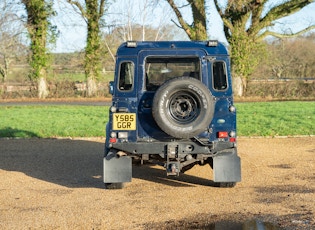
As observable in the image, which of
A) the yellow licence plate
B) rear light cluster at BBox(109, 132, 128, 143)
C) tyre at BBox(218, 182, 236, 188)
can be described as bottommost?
tyre at BBox(218, 182, 236, 188)

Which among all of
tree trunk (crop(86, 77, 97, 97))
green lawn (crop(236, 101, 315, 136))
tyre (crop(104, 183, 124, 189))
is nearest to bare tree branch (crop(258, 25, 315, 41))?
green lawn (crop(236, 101, 315, 136))

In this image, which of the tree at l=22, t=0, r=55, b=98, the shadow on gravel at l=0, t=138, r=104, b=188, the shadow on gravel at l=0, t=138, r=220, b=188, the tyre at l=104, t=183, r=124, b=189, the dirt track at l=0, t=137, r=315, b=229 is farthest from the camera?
the tree at l=22, t=0, r=55, b=98

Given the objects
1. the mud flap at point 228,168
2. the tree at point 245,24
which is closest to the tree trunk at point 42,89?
the tree at point 245,24

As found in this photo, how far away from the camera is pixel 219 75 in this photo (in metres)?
8.66

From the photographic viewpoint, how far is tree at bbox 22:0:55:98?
120 feet

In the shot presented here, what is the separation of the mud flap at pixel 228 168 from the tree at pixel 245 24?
966 inches

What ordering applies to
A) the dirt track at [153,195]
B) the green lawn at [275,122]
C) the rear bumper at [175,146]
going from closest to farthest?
1. the dirt track at [153,195]
2. the rear bumper at [175,146]
3. the green lawn at [275,122]

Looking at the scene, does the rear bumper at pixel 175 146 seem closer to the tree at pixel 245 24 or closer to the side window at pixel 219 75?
the side window at pixel 219 75

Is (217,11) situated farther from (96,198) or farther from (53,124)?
(96,198)

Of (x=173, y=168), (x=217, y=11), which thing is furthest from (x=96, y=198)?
(x=217, y=11)

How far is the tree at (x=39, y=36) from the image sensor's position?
36.6 meters

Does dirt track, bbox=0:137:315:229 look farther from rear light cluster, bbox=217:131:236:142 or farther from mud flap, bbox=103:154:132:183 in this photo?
rear light cluster, bbox=217:131:236:142

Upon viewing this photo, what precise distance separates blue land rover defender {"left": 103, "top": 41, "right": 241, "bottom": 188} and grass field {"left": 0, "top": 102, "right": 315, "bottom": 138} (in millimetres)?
7340

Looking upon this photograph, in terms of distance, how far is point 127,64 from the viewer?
8688mm
